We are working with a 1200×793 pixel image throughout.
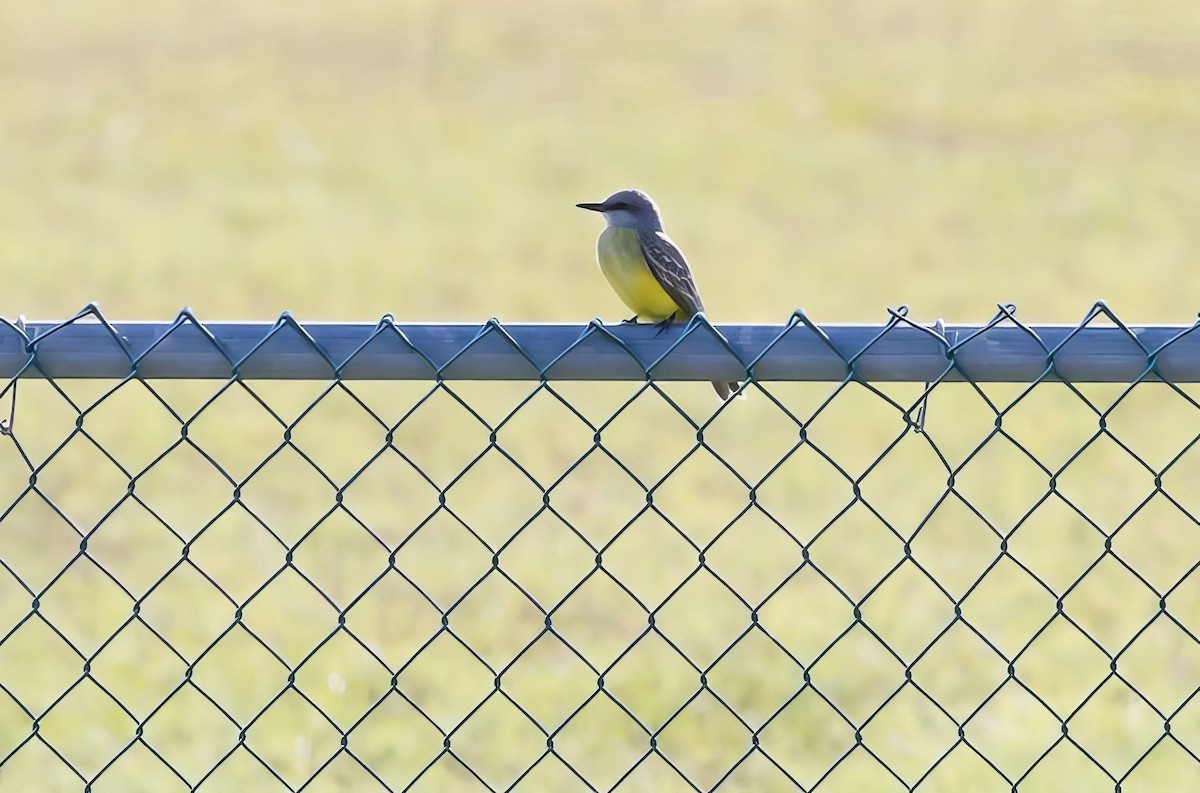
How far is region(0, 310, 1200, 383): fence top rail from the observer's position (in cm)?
220

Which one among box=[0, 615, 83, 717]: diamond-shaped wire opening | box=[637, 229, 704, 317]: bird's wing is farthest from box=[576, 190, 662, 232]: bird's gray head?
box=[0, 615, 83, 717]: diamond-shaped wire opening

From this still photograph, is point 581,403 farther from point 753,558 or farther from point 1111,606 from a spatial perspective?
point 1111,606

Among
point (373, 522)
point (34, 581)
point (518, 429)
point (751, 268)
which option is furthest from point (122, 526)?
point (751, 268)

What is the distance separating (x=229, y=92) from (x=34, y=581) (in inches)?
362

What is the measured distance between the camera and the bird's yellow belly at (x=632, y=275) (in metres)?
3.92

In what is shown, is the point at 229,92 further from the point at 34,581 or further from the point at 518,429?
the point at 34,581

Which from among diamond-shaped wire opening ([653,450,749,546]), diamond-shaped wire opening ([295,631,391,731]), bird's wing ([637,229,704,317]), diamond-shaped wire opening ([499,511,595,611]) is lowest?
diamond-shaped wire opening ([295,631,391,731])

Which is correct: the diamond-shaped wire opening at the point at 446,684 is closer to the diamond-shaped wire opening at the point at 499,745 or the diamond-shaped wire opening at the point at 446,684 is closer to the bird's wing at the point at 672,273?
the diamond-shaped wire opening at the point at 499,745

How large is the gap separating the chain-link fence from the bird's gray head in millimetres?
504

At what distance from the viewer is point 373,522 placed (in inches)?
247

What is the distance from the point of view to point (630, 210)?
4.14 m

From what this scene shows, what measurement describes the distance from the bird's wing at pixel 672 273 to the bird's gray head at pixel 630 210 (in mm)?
178

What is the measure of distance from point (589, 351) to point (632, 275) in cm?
169

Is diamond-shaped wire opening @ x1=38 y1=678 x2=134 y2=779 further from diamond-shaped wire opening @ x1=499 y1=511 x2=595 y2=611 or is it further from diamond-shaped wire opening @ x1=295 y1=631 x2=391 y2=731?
diamond-shaped wire opening @ x1=499 y1=511 x2=595 y2=611
